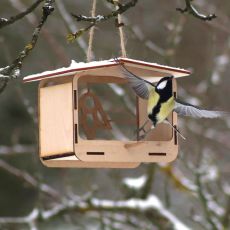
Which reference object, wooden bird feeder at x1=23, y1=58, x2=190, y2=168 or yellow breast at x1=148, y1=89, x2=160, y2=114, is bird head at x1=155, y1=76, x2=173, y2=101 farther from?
wooden bird feeder at x1=23, y1=58, x2=190, y2=168

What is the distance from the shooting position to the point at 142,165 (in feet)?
26.8

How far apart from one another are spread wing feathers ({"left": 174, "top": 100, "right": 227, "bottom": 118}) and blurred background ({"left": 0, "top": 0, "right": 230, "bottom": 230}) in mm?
1433

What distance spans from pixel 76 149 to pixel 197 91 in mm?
3835

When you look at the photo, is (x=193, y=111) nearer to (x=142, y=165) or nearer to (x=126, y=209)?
(x=126, y=209)

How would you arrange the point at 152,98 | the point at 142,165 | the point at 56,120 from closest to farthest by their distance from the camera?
1. the point at 152,98
2. the point at 56,120
3. the point at 142,165

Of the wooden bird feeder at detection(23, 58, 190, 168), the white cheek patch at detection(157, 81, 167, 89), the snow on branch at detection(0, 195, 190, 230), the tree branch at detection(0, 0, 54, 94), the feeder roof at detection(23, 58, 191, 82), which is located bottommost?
the snow on branch at detection(0, 195, 190, 230)

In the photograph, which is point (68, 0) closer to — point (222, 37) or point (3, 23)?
point (222, 37)

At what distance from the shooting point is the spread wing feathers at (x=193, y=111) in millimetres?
2883

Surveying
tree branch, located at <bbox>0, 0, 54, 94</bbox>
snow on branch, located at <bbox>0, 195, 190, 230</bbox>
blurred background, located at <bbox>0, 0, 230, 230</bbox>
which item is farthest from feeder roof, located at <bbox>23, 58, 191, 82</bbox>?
snow on branch, located at <bbox>0, 195, 190, 230</bbox>

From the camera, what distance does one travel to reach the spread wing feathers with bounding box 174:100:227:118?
113 inches

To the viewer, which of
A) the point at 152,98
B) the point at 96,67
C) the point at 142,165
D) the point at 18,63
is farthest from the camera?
the point at 142,165

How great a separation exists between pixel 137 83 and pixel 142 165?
5.25m

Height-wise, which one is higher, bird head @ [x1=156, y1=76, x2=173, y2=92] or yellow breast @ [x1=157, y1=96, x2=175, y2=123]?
bird head @ [x1=156, y1=76, x2=173, y2=92]

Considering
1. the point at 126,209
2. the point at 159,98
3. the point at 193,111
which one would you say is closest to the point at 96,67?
the point at 159,98
